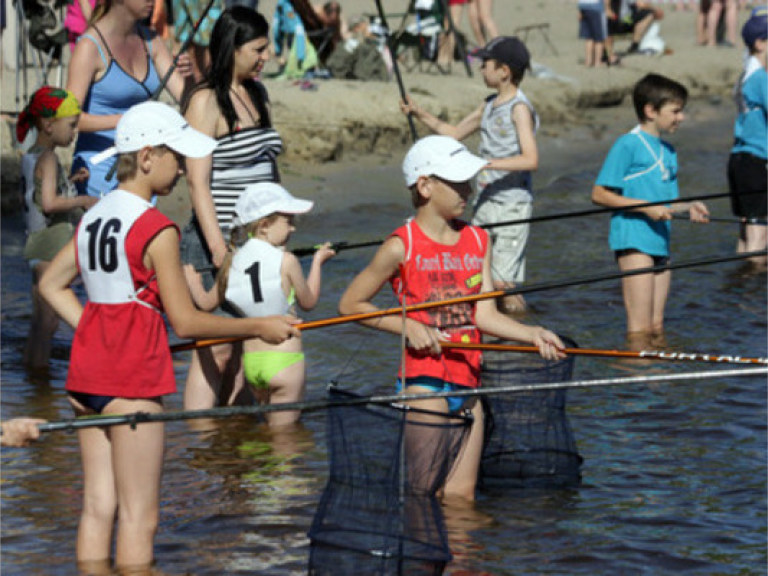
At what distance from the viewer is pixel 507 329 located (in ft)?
18.0

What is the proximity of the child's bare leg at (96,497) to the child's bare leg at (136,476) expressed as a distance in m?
0.09

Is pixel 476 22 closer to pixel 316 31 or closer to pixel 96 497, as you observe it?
pixel 316 31

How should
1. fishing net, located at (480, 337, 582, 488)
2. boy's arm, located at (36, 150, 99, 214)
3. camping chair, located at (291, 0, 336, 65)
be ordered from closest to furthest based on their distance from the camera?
fishing net, located at (480, 337, 582, 488) → boy's arm, located at (36, 150, 99, 214) → camping chair, located at (291, 0, 336, 65)

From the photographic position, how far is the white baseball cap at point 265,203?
6.23 m

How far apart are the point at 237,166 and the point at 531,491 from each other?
6.22 feet

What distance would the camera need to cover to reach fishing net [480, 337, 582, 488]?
20.1 feet

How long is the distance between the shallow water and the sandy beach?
12.8 ft

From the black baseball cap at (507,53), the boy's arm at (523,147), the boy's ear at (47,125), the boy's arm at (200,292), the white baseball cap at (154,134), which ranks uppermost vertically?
the black baseball cap at (507,53)

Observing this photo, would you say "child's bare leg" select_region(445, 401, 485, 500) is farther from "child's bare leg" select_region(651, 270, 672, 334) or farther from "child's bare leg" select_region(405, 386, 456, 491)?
"child's bare leg" select_region(651, 270, 672, 334)

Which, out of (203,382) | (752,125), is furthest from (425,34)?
(203,382)

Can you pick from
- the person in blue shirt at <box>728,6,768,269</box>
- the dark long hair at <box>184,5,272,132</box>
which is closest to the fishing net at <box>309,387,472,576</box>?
the dark long hair at <box>184,5,272,132</box>

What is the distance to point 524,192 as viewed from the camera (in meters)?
9.22

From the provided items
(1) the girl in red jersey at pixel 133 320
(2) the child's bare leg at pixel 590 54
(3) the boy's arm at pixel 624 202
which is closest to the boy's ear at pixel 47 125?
(1) the girl in red jersey at pixel 133 320

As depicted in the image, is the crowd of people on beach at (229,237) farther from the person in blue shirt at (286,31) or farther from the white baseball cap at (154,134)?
the person in blue shirt at (286,31)
